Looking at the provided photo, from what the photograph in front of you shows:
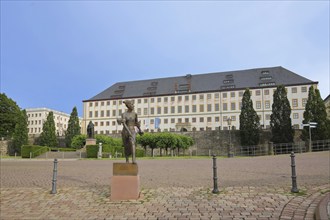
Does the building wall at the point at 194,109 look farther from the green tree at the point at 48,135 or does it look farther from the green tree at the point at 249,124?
the green tree at the point at 48,135

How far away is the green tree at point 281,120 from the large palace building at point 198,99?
1818 centimetres

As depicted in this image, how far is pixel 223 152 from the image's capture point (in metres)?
54.2

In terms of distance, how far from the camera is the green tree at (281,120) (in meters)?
46.5

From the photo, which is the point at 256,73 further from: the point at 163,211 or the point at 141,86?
the point at 163,211

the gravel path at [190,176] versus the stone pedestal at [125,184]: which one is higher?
the stone pedestal at [125,184]

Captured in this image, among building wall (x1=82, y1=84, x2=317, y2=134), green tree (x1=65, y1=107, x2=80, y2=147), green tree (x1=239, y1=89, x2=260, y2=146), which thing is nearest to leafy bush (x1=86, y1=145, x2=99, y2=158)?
green tree (x1=239, y1=89, x2=260, y2=146)

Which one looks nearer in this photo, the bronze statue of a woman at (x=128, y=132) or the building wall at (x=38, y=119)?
the bronze statue of a woman at (x=128, y=132)

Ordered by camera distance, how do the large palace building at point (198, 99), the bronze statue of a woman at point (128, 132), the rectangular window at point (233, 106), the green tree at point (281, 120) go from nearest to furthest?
the bronze statue of a woman at point (128, 132) → the green tree at point (281, 120) → the large palace building at point (198, 99) → the rectangular window at point (233, 106)

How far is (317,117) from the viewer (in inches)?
1671

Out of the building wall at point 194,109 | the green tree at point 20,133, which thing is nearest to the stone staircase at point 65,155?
the green tree at point 20,133

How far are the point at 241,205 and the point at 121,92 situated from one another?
7813 cm

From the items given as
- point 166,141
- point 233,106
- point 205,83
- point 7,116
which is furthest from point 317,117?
point 7,116

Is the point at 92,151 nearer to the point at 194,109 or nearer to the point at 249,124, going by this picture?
the point at 249,124

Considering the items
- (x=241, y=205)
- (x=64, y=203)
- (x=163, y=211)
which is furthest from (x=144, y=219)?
(x=64, y=203)
